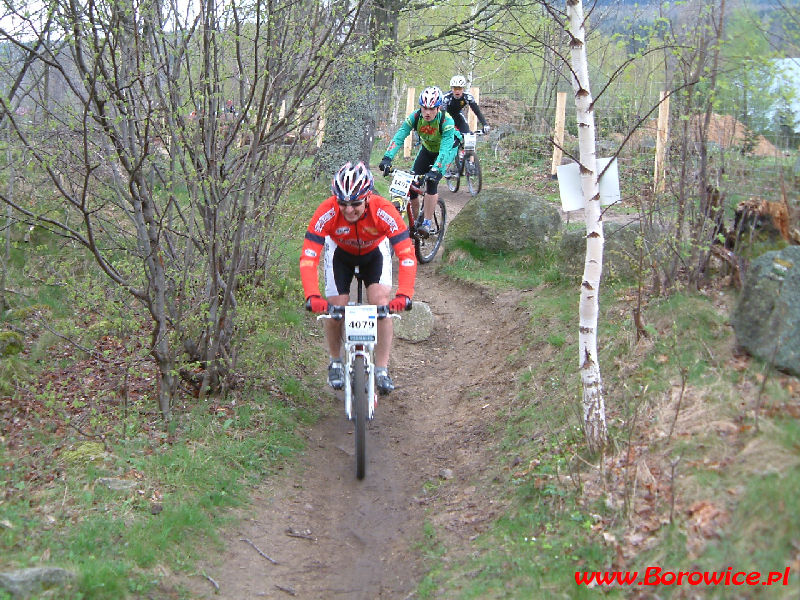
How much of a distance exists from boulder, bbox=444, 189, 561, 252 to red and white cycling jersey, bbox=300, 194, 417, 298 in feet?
13.6

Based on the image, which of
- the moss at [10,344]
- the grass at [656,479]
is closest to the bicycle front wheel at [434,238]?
the grass at [656,479]

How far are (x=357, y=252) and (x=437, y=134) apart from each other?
397 cm

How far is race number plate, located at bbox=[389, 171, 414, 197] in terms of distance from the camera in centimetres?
923

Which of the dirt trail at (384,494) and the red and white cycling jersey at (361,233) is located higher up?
the red and white cycling jersey at (361,233)

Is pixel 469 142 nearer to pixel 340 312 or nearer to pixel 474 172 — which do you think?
pixel 474 172

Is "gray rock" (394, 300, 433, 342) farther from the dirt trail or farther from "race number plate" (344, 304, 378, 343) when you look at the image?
"race number plate" (344, 304, 378, 343)

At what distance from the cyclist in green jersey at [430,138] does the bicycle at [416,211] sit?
11 cm

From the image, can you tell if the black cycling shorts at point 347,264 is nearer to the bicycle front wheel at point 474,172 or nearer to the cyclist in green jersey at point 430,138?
the cyclist in green jersey at point 430,138

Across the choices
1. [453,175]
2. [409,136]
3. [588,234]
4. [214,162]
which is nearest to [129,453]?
[214,162]

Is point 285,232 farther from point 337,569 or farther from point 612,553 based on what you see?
point 612,553

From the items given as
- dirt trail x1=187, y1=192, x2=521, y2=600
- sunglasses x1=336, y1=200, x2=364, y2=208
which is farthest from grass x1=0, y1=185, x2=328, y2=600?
sunglasses x1=336, y1=200, x2=364, y2=208

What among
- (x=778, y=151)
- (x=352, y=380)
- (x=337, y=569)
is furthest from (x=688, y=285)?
(x=337, y=569)

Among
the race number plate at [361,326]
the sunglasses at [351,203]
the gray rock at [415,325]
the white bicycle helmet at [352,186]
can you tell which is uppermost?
the white bicycle helmet at [352,186]

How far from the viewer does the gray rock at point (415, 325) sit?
8.23 meters
